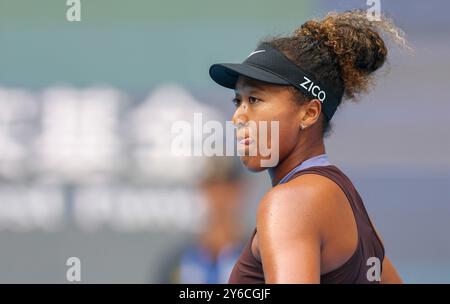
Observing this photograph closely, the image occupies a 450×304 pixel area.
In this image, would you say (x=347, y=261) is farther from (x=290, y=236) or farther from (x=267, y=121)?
(x=267, y=121)

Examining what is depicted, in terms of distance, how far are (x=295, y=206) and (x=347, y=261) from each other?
193mm

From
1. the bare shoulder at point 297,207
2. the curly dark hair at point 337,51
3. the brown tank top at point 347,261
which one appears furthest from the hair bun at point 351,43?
the bare shoulder at point 297,207

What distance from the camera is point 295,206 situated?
5.38 ft

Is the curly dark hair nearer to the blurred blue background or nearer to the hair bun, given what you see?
the hair bun

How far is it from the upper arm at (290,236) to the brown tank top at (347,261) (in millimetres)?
131

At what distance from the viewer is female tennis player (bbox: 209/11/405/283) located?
164 cm

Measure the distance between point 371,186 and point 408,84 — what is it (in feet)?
1.70

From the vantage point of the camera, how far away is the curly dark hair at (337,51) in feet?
6.33

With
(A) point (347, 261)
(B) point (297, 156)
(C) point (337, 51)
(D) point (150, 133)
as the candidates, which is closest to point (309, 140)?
(B) point (297, 156)

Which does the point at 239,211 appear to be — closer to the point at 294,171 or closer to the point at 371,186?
the point at 371,186

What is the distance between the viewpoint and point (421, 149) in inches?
156

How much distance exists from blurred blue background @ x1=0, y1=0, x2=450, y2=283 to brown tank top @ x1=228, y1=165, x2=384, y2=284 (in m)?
1.98

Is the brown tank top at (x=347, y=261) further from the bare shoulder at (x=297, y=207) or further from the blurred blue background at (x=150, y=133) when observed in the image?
the blurred blue background at (x=150, y=133)
